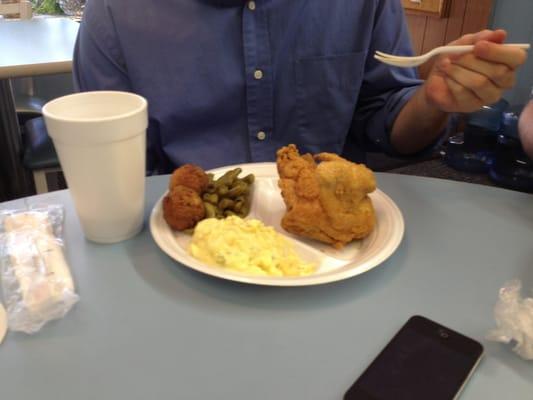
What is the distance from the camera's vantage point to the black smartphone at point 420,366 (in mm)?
414

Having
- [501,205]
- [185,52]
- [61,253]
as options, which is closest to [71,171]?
[61,253]

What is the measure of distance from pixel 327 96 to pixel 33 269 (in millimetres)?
657

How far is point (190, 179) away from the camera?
64 centimetres

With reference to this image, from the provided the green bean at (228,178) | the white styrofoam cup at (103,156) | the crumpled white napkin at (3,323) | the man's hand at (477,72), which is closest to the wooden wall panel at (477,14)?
the man's hand at (477,72)

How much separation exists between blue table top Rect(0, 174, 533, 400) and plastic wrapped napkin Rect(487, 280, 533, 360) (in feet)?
0.04

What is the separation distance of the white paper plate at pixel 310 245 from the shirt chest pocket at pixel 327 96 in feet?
1.01

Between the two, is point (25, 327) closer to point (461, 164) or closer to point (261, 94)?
point (261, 94)

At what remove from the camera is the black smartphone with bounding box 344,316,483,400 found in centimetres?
41

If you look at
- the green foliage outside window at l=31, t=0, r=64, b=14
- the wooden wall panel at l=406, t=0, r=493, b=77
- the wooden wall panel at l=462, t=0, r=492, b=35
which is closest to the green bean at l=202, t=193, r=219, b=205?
the wooden wall panel at l=406, t=0, r=493, b=77

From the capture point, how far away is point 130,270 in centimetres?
59

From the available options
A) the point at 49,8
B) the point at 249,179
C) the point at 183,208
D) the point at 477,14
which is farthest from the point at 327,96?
the point at 49,8

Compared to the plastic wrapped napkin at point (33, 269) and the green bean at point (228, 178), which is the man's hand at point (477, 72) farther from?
the plastic wrapped napkin at point (33, 269)

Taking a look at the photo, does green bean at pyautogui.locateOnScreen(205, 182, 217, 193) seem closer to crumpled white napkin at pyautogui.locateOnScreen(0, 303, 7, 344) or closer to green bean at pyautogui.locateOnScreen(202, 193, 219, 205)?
green bean at pyautogui.locateOnScreen(202, 193, 219, 205)

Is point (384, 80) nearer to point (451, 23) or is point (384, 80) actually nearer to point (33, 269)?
point (33, 269)
